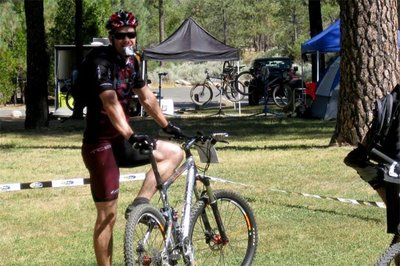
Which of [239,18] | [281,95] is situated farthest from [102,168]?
[239,18]

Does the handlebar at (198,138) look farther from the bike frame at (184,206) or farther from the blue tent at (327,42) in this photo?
the blue tent at (327,42)

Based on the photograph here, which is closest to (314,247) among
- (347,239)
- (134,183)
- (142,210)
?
(347,239)

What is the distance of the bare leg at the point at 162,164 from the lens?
235 inches

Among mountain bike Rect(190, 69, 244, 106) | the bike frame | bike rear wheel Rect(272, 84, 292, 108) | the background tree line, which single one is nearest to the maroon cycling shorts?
the bike frame

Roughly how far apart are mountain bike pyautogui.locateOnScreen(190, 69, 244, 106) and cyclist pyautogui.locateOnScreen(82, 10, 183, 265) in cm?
2114

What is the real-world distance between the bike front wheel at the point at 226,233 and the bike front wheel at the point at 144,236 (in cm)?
40

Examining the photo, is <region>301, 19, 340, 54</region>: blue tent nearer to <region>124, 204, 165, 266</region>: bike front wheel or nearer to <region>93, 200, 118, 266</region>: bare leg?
<region>93, 200, 118, 266</region>: bare leg

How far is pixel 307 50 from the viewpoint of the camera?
21266mm

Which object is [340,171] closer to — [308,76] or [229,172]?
[229,172]

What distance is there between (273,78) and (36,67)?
30.8ft

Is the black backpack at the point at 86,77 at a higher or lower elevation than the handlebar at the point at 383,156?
higher

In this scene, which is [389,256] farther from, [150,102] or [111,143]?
[150,102]

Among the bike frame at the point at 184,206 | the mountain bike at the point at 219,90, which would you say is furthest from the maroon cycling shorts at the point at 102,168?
the mountain bike at the point at 219,90

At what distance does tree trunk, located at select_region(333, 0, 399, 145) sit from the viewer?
43.2 ft
